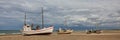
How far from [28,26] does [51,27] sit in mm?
6418

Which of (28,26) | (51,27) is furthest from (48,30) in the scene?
(28,26)

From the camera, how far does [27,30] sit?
229 ft

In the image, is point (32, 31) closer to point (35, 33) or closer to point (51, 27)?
point (35, 33)

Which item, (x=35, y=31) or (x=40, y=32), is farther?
(x=35, y=31)

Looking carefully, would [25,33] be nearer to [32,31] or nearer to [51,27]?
[32,31]

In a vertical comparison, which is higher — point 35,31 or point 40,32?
point 35,31

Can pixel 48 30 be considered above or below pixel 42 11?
below

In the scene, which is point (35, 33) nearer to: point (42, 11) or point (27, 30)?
point (27, 30)

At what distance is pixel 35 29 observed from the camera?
72.1 meters

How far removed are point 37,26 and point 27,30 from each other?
2.97m

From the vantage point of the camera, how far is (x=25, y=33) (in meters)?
69.9

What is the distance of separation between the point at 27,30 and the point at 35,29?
A: 117 inches

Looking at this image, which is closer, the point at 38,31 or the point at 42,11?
the point at 38,31

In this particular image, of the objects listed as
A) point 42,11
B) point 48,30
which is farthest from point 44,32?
point 42,11
